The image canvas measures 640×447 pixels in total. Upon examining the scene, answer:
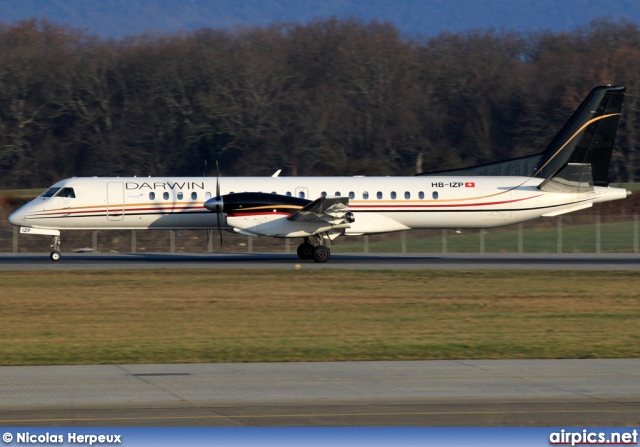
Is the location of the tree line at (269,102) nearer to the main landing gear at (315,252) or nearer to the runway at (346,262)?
the runway at (346,262)

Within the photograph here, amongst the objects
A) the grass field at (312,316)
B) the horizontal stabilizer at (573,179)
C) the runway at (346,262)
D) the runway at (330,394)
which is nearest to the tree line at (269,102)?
the runway at (346,262)

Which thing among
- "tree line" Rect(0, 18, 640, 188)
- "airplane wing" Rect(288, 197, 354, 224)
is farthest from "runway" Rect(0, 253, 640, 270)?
"tree line" Rect(0, 18, 640, 188)

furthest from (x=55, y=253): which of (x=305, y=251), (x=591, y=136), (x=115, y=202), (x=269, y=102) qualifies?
(x=269, y=102)

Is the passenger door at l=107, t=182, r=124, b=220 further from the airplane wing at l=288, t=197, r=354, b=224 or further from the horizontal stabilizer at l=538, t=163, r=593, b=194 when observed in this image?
the horizontal stabilizer at l=538, t=163, r=593, b=194

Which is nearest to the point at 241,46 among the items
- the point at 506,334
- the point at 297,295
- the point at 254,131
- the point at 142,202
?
the point at 254,131

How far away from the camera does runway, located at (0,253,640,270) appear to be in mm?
30719

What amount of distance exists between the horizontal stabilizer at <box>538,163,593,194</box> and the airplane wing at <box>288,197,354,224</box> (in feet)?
25.3

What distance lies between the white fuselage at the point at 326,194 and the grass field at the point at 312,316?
3.83 m

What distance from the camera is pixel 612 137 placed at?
3369 centimetres

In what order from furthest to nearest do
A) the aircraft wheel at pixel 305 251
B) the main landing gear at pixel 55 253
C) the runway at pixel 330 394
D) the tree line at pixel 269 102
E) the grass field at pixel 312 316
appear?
1. the tree line at pixel 269 102
2. the aircraft wheel at pixel 305 251
3. the main landing gear at pixel 55 253
4. the grass field at pixel 312 316
5. the runway at pixel 330 394

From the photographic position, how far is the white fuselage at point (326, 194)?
31781 millimetres

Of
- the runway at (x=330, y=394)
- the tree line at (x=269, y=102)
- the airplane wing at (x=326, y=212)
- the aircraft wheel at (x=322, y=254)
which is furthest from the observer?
the tree line at (x=269, y=102)

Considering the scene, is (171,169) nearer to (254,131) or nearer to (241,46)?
(254,131)

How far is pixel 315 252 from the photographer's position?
3228 cm
